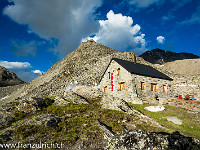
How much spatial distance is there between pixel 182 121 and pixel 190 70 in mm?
56646

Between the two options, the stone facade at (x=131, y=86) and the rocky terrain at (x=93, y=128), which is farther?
the stone facade at (x=131, y=86)

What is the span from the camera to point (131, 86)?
72.6ft

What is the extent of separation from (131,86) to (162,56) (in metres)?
114

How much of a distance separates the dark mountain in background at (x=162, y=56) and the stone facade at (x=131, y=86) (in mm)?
91676

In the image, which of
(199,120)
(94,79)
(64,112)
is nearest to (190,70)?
(94,79)

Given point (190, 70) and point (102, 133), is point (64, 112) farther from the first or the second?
point (190, 70)

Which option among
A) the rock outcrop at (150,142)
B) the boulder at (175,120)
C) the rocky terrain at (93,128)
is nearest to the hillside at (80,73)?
the rocky terrain at (93,128)

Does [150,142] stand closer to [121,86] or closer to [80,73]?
[121,86]

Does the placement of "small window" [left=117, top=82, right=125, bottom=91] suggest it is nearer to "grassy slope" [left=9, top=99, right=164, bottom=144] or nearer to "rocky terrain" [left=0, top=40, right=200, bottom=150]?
"rocky terrain" [left=0, top=40, right=200, bottom=150]

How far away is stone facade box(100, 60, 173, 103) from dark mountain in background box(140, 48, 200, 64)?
301ft

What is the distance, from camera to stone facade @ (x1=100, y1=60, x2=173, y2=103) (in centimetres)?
2234

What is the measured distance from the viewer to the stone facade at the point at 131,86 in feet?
73.3

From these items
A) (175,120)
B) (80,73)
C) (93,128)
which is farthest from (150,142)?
(80,73)

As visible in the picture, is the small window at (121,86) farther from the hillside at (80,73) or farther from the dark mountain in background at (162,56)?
the dark mountain in background at (162,56)
